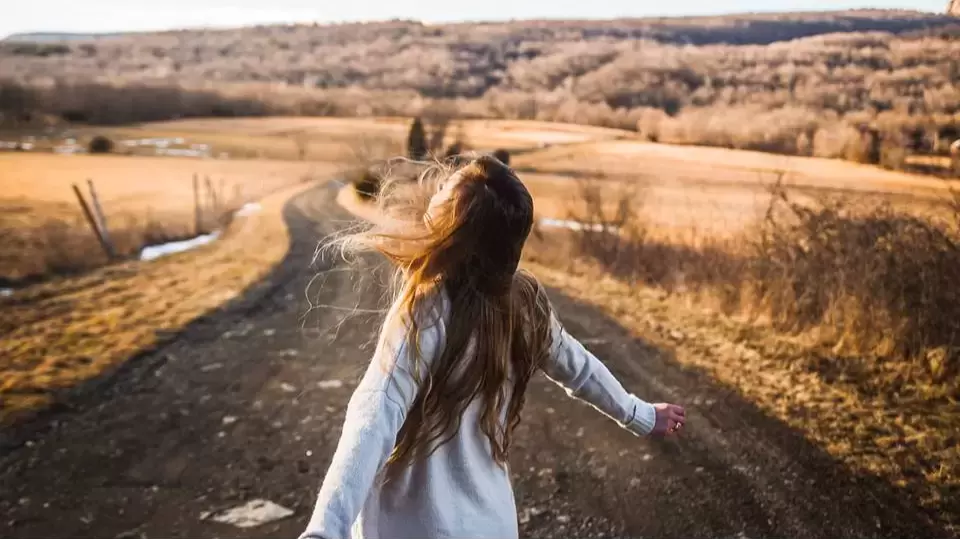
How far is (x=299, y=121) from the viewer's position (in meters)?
6.38

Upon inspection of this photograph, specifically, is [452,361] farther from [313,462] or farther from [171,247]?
[171,247]

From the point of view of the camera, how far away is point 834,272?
3.88 metres

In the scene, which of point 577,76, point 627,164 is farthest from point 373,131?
point 627,164

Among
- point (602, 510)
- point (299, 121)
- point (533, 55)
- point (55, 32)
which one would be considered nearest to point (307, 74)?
point (299, 121)

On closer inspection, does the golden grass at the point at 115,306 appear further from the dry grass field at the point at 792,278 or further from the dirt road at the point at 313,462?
the dry grass field at the point at 792,278

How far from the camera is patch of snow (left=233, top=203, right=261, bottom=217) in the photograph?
630 centimetres

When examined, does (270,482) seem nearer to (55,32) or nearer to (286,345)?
(286,345)

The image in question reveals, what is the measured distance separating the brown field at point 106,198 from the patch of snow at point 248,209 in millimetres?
65

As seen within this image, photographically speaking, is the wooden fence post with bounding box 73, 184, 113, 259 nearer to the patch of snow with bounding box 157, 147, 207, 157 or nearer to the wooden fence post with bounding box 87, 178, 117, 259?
the wooden fence post with bounding box 87, 178, 117, 259

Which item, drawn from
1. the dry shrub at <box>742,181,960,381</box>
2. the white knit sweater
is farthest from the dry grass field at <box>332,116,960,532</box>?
the white knit sweater

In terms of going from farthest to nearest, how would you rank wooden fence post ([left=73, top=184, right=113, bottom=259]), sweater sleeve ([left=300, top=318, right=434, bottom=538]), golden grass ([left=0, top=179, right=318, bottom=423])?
wooden fence post ([left=73, top=184, right=113, bottom=259]), golden grass ([left=0, top=179, right=318, bottom=423]), sweater sleeve ([left=300, top=318, right=434, bottom=538])

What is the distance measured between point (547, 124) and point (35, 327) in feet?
12.6

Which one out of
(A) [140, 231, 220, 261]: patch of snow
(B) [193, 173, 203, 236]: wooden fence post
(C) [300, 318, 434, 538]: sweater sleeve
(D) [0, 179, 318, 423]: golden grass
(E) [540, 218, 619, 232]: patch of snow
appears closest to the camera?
(C) [300, 318, 434, 538]: sweater sleeve

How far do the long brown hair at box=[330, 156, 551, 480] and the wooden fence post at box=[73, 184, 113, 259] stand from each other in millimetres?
3657
